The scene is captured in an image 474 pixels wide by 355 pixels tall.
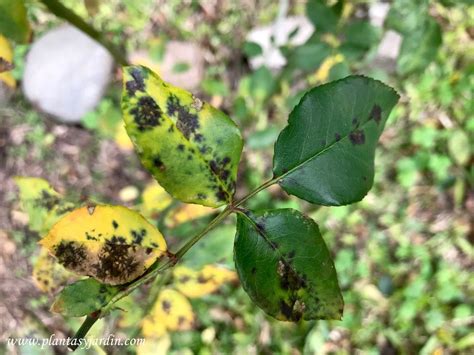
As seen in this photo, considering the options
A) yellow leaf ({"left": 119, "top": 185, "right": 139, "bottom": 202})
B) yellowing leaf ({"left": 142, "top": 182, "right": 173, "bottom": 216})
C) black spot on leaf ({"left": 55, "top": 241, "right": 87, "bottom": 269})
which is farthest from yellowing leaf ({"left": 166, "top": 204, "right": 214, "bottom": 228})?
yellow leaf ({"left": 119, "top": 185, "right": 139, "bottom": 202})

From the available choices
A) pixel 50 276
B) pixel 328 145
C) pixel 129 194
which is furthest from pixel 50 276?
pixel 129 194

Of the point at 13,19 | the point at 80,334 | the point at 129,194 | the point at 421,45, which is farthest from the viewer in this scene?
the point at 129,194

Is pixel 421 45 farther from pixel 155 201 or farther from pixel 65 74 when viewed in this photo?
pixel 65 74

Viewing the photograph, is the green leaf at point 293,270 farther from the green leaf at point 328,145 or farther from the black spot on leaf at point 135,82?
the black spot on leaf at point 135,82

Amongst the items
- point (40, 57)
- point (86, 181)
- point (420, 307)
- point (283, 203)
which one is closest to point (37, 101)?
point (40, 57)

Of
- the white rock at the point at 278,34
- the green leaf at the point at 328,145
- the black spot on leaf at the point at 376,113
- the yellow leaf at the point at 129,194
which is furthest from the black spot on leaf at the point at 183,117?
the white rock at the point at 278,34

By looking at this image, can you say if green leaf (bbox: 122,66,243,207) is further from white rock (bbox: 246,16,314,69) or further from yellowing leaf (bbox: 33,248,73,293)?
white rock (bbox: 246,16,314,69)

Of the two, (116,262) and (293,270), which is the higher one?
(293,270)

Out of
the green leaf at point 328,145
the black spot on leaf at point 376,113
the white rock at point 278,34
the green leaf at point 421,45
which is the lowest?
the green leaf at point 328,145
